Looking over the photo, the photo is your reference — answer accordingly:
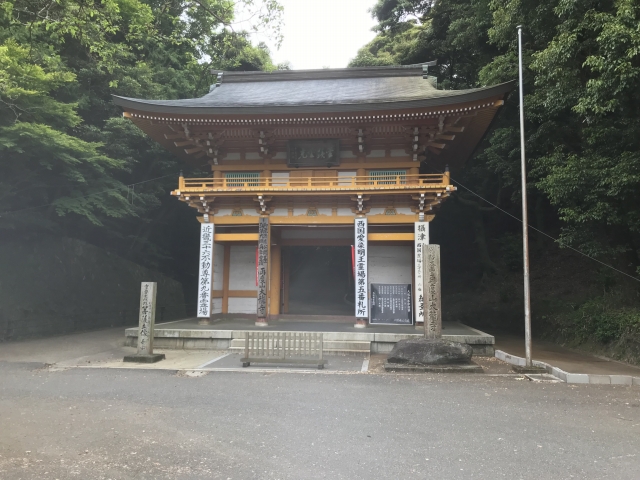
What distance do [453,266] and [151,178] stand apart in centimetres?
1625

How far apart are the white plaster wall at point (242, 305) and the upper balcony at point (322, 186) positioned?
3886 mm

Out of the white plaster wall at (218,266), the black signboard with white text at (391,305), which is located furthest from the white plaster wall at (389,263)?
the white plaster wall at (218,266)

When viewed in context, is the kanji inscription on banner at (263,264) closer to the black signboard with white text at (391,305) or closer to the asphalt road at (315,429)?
the black signboard with white text at (391,305)

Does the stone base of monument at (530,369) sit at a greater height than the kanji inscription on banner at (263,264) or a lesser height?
lesser

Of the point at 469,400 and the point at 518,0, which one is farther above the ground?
the point at 518,0

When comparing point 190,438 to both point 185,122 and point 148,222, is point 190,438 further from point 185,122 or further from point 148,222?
point 148,222

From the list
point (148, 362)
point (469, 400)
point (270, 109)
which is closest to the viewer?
point (469, 400)

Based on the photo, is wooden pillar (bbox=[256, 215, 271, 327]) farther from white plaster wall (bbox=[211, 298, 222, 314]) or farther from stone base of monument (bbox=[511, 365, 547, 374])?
stone base of monument (bbox=[511, 365, 547, 374])

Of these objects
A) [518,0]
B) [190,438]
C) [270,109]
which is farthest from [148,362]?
[518,0]

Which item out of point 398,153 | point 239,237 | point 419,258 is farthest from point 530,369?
point 239,237

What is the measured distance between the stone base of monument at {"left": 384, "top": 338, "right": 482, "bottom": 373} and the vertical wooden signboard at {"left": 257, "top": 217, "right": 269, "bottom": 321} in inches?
198

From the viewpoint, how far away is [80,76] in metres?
14.6

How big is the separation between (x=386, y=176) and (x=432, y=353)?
6.21 meters

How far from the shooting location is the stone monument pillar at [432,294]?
329 inches
